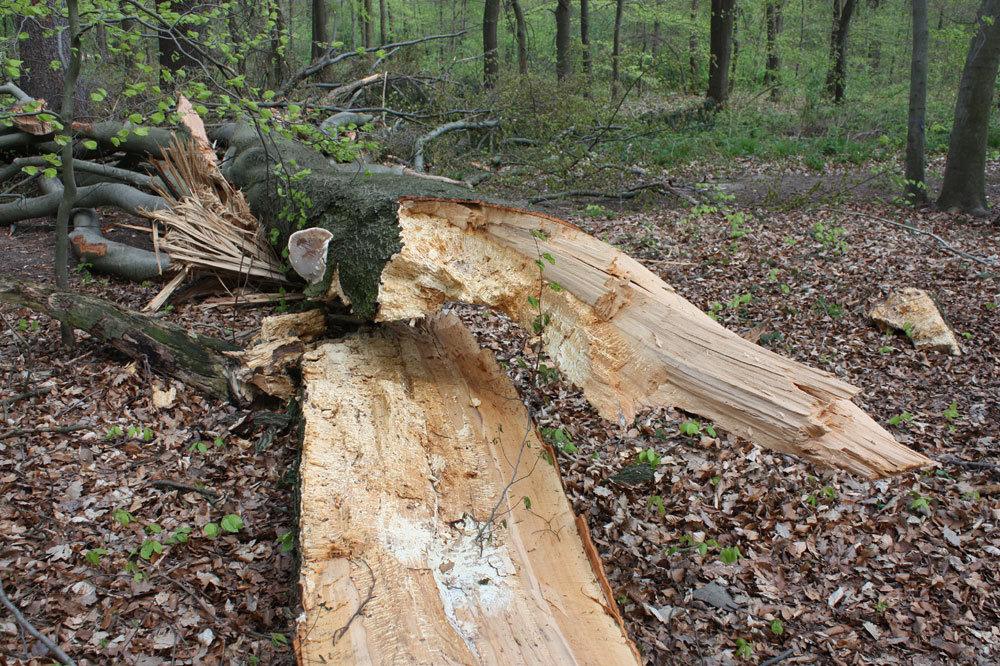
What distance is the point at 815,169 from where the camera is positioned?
10109 mm

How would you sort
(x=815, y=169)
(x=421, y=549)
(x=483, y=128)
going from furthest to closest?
1. (x=815, y=169)
2. (x=483, y=128)
3. (x=421, y=549)

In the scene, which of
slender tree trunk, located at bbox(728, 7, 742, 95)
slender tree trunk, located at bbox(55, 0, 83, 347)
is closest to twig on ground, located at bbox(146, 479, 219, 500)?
slender tree trunk, located at bbox(55, 0, 83, 347)

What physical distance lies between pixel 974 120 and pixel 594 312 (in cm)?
708

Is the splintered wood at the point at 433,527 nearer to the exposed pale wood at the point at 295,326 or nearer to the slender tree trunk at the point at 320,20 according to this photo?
the exposed pale wood at the point at 295,326

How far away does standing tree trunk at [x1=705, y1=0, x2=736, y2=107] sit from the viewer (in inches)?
496

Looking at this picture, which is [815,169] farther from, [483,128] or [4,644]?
[4,644]

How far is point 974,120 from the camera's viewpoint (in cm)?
730

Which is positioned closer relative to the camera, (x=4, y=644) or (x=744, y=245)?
(x=4, y=644)

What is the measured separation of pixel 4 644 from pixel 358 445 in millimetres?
1509

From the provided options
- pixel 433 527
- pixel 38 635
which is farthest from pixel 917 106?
pixel 38 635

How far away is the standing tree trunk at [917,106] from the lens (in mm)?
7188

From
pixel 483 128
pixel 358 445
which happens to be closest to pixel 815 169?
pixel 483 128

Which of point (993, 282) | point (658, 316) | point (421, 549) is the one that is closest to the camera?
point (421, 549)

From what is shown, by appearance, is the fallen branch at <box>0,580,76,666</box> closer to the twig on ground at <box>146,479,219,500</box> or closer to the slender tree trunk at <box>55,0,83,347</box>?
the twig on ground at <box>146,479,219,500</box>
